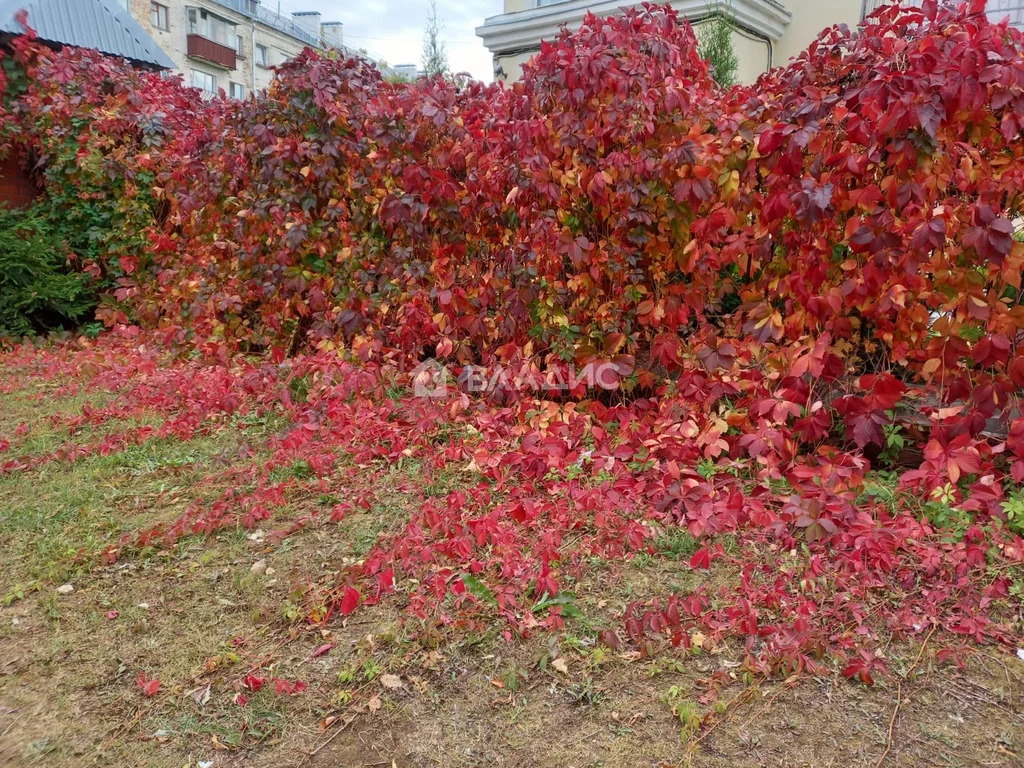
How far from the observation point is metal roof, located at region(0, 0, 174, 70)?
8.17 m

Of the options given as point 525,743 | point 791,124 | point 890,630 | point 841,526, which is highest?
point 791,124

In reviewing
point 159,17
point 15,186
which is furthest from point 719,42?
point 159,17

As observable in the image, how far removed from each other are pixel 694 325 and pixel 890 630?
1.93 m

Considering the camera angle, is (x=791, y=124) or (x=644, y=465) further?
(x=644, y=465)

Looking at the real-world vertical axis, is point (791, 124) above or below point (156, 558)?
above

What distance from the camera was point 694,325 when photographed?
400 cm

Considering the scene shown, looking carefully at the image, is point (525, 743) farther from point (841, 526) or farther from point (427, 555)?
point (841, 526)

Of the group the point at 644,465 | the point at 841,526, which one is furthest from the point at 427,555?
the point at 841,526

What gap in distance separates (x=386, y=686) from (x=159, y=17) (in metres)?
38.7

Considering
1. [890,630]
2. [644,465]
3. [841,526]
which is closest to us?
[890,630]

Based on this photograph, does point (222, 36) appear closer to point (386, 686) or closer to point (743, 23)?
point (743, 23)

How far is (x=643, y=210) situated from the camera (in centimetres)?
374

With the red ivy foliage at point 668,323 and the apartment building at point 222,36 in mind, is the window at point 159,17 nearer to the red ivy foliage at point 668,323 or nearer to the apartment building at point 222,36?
the apartment building at point 222,36

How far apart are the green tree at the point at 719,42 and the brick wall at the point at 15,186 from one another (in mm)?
7307
